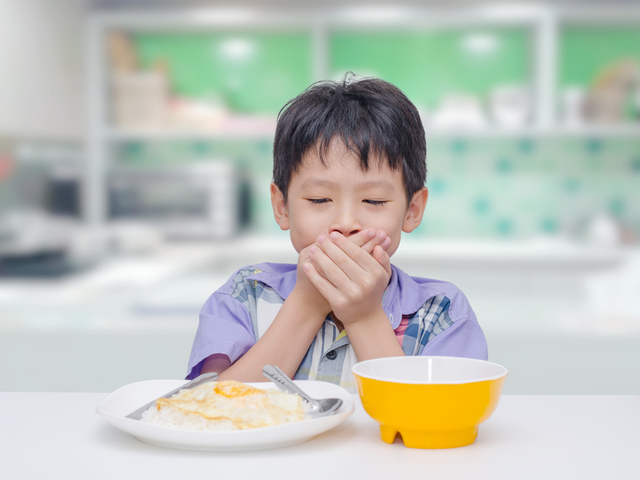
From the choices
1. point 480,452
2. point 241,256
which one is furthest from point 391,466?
point 241,256

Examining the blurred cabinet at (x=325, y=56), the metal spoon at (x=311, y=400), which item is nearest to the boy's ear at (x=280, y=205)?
the metal spoon at (x=311, y=400)

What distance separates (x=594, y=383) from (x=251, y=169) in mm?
2034

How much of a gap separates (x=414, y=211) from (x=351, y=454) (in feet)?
1.63

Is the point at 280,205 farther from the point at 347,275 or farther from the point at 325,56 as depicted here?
the point at 325,56

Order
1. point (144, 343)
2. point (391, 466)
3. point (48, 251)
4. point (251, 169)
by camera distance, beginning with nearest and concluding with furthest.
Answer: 1. point (391, 466)
2. point (144, 343)
3. point (48, 251)
4. point (251, 169)

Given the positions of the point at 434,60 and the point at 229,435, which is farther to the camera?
the point at 434,60

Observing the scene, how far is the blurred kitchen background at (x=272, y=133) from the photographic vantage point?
9.33 ft

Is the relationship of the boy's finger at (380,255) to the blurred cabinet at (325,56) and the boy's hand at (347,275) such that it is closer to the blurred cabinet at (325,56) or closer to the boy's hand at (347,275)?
the boy's hand at (347,275)

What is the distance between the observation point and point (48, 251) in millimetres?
2869

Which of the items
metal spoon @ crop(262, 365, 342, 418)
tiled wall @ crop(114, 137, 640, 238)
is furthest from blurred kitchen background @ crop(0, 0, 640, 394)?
metal spoon @ crop(262, 365, 342, 418)

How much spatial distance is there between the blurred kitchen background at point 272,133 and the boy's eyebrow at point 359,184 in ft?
6.26

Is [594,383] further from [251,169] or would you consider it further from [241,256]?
[251,169]

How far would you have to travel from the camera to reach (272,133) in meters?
2.96

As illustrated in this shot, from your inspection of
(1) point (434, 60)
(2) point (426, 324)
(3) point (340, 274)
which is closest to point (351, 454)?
(3) point (340, 274)
